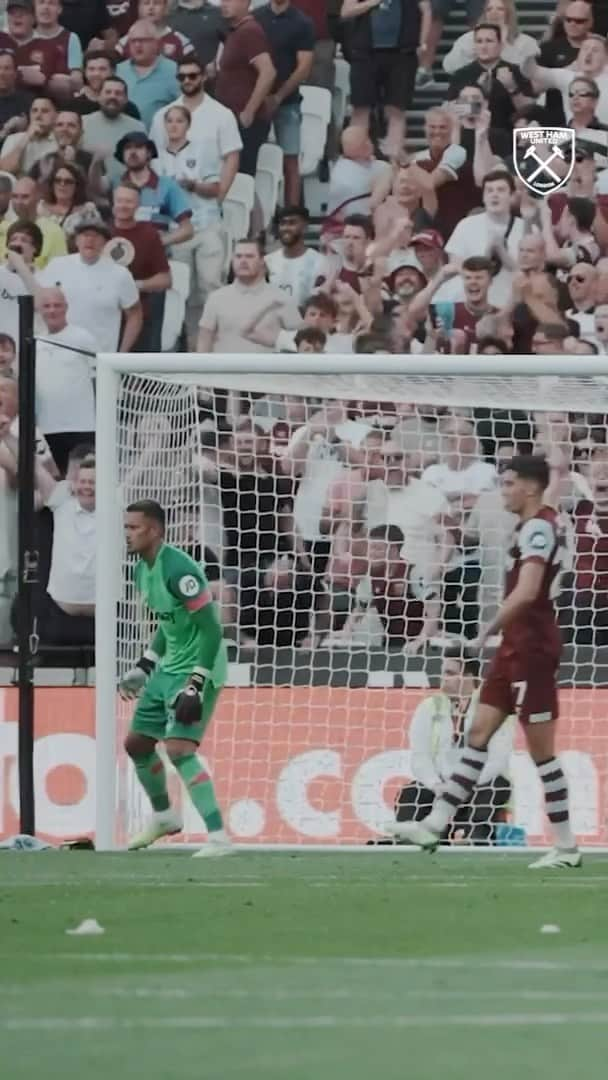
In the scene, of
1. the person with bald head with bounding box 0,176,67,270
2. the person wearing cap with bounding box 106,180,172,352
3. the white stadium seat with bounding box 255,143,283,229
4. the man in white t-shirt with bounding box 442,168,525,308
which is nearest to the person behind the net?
the man in white t-shirt with bounding box 442,168,525,308

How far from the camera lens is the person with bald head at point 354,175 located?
663 inches

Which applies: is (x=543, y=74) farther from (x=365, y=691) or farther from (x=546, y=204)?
(x=365, y=691)

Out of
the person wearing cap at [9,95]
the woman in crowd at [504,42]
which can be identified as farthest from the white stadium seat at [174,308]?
the woman in crowd at [504,42]

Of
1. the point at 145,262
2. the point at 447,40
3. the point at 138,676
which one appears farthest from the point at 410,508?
the point at 447,40

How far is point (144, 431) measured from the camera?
42.8 ft

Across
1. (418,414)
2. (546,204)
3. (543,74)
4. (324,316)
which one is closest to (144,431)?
(418,414)

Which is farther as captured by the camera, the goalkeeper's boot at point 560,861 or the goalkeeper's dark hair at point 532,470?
the goalkeeper's boot at point 560,861

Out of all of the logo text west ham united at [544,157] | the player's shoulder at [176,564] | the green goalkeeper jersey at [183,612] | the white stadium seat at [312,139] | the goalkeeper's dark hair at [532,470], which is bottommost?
the green goalkeeper jersey at [183,612]

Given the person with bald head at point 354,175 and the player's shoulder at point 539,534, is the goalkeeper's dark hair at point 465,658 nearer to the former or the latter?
the player's shoulder at point 539,534

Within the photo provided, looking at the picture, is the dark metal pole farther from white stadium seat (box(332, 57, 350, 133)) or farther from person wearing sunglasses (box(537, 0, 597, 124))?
person wearing sunglasses (box(537, 0, 597, 124))

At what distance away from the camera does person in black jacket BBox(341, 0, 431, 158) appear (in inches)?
691

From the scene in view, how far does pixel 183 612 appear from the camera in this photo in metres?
11.6

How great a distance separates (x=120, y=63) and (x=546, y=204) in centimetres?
381

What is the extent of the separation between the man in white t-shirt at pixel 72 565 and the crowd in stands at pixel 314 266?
1 cm
